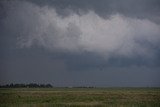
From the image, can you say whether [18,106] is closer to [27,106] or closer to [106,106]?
[27,106]

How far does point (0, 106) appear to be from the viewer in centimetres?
4081

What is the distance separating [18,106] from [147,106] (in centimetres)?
1664

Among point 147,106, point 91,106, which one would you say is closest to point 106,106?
point 91,106

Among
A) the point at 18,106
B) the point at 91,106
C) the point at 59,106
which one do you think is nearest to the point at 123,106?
the point at 91,106

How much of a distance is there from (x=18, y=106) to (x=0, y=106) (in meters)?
2.26

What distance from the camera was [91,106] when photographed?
4228 centimetres

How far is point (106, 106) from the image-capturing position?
1649 inches

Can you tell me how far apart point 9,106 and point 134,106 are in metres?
16.2

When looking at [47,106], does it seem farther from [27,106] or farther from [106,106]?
[106,106]

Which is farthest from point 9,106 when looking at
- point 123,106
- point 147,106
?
point 147,106

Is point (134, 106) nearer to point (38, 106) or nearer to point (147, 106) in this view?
point (147, 106)

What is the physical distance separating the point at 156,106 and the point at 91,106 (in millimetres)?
8425

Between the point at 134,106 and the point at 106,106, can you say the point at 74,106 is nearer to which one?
the point at 106,106

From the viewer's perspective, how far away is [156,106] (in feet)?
136
